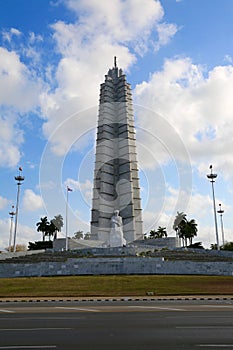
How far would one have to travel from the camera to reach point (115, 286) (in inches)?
1139

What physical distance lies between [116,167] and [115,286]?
171 feet

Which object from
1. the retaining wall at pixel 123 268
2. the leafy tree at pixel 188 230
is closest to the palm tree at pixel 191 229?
the leafy tree at pixel 188 230

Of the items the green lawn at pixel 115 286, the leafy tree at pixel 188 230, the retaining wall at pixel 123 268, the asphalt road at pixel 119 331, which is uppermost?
the leafy tree at pixel 188 230

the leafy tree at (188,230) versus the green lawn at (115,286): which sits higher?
the leafy tree at (188,230)

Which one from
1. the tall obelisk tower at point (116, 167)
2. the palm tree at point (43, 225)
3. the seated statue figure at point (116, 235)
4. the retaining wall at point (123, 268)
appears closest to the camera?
the retaining wall at point (123, 268)

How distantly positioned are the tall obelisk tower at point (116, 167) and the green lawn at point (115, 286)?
3952 centimetres

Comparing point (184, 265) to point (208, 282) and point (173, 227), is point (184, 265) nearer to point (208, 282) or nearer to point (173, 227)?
point (208, 282)

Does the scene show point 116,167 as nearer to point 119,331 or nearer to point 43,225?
point 43,225

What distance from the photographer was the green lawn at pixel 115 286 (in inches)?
1040

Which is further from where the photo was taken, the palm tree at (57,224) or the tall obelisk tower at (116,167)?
the palm tree at (57,224)

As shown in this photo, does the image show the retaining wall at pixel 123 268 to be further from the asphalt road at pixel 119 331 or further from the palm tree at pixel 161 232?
the palm tree at pixel 161 232

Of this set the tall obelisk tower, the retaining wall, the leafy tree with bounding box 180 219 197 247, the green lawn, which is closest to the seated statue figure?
→ the tall obelisk tower

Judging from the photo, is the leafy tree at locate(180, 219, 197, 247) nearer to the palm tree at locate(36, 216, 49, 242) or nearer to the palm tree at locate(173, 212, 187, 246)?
the palm tree at locate(173, 212, 187, 246)

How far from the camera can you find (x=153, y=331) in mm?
10680
